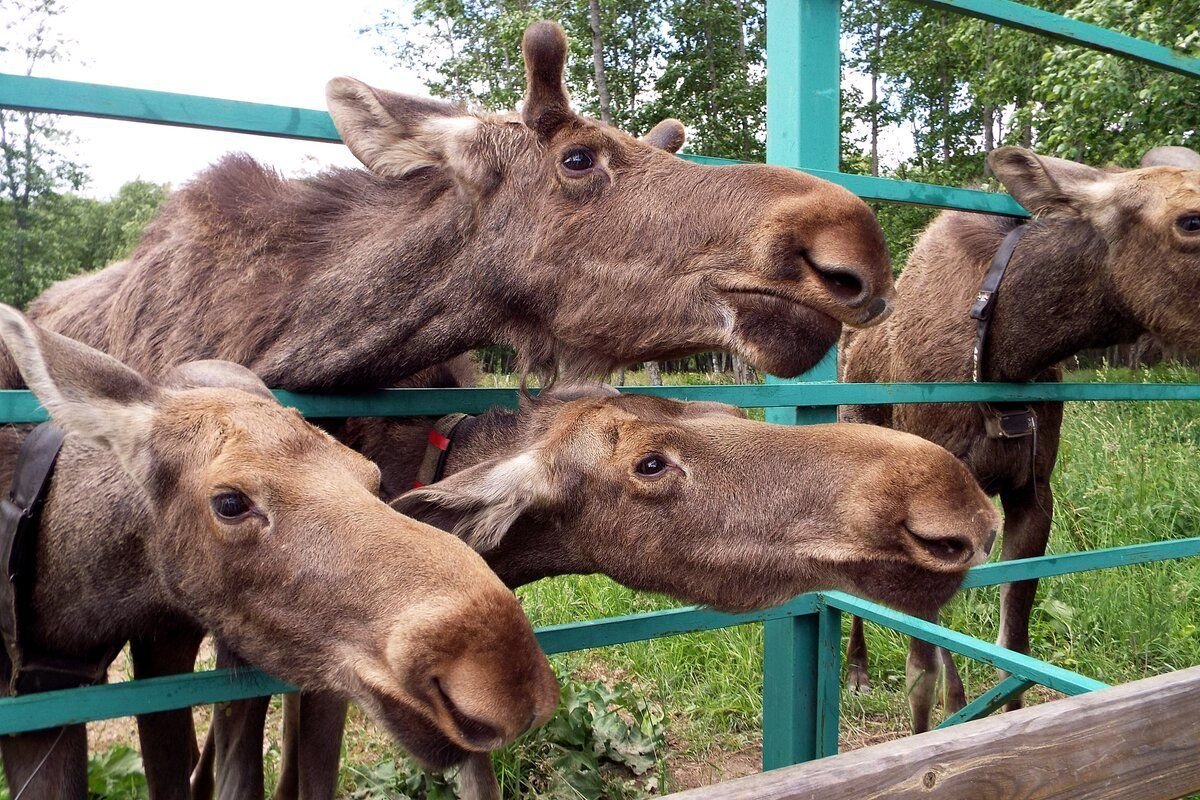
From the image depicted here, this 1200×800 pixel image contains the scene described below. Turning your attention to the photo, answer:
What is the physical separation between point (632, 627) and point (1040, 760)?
4.08ft

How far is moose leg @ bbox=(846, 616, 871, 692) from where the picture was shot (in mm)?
5621

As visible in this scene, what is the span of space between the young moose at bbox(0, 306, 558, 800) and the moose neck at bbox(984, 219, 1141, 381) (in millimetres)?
3151

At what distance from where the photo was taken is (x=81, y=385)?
1.91m

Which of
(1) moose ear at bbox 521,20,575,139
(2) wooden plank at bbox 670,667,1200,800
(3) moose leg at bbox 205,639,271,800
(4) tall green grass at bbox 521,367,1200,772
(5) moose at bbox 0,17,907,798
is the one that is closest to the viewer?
(2) wooden plank at bbox 670,667,1200,800

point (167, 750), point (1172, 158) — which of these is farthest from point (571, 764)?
point (1172, 158)

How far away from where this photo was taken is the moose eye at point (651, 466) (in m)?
2.34

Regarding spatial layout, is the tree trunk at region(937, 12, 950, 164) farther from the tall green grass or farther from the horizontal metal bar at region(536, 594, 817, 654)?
the horizontal metal bar at region(536, 594, 817, 654)

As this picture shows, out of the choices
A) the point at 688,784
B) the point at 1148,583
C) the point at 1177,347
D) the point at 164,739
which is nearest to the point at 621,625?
the point at 164,739

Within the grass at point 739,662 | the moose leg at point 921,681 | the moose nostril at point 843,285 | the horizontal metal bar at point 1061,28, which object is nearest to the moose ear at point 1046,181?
the horizontal metal bar at point 1061,28

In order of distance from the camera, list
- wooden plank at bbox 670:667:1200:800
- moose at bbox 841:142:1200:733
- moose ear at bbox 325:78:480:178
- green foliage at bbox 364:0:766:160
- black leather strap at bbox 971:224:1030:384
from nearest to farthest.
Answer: wooden plank at bbox 670:667:1200:800
moose ear at bbox 325:78:480:178
moose at bbox 841:142:1200:733
black leather strap at bbox 971:224:1030:384
green foliage at bbox 364:0:766:160

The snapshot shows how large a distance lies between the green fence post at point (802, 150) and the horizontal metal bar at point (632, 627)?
0.95 ft

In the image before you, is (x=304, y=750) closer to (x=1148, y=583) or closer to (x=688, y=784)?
(x=688, y=784)

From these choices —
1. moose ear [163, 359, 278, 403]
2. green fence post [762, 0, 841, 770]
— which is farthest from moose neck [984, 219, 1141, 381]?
moose ear [163, 359, 278, 403]

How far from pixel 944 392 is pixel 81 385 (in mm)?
2986
